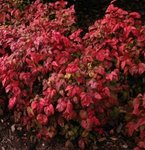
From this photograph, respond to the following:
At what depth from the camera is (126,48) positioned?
132 inches

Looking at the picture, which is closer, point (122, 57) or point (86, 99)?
point (86, 99)

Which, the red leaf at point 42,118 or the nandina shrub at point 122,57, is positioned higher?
the nandina shrub at point 122,57

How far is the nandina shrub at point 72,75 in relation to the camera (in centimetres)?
304

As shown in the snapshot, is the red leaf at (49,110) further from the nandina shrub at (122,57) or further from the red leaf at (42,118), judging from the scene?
the nandina shrub at (122,57)

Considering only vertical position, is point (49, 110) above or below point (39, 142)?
above

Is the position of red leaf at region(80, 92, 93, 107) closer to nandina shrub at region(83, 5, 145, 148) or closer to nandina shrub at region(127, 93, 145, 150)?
nandina shrub at region(83, 5, 145, 148)

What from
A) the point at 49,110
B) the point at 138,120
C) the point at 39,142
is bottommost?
the point at 39,142

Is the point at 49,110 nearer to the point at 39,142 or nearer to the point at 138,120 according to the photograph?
the point at 39,142

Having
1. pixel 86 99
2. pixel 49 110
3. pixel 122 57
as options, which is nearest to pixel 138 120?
pixel 86 99

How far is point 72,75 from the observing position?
304 cm

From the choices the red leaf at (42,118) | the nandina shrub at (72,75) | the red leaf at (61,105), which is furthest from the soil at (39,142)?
the red leaf at (61,105)

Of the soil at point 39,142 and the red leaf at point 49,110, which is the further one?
the soil at point 39,142

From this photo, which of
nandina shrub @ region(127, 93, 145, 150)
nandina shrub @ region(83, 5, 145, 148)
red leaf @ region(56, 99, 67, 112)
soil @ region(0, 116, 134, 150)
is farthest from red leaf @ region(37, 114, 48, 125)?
nandina shrub @ region(127, 93, 145, 150)

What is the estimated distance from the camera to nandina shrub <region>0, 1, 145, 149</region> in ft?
9.98
